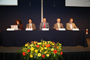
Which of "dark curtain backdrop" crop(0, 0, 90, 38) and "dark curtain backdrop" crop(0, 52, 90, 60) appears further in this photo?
"dark curtain backdrop" crop(0, 0, 90, 38)

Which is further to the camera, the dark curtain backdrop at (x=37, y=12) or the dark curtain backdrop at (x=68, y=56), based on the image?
the dark curtain backdrop at (x=37, y=12)

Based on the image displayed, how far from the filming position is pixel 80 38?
2.87 metres

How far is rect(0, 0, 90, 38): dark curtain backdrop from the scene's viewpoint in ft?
15.4

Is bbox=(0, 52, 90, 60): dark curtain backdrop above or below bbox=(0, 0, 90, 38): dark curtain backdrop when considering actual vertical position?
below

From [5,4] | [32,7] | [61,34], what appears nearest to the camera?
[61,34]

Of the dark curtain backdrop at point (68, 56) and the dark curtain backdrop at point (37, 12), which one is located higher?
the dark curtain backdrop at point (37, 12)

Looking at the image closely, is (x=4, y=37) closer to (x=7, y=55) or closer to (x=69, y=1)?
(x=7, y=55)

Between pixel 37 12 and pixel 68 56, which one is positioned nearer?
pixel 68 56

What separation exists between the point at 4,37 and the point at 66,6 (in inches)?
141

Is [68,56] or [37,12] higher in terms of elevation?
[37,12]

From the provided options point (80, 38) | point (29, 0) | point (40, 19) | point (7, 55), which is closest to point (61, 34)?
point (80, 38)

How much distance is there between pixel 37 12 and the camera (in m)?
4.73

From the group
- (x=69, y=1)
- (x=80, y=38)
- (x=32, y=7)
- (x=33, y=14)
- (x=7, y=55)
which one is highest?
(x=69, y=1)

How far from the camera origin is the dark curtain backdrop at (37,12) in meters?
4.68
